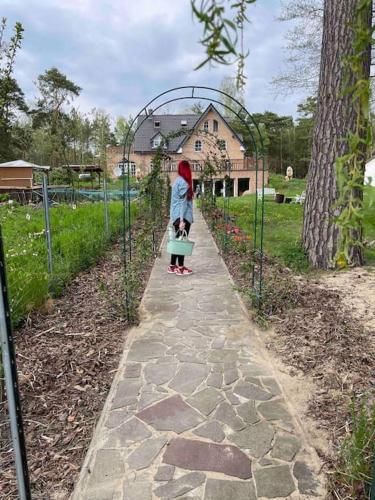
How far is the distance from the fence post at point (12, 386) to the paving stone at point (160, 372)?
55.6 inches

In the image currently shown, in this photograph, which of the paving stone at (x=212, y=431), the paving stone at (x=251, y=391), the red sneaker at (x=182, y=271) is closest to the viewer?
the paving stone at (x=212, y=431)

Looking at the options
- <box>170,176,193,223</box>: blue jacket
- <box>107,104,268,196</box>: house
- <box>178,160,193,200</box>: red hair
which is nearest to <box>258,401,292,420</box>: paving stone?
<box>170,176,193,223</box>: blue jacket

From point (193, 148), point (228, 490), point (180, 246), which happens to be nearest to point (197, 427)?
point (228, 490)

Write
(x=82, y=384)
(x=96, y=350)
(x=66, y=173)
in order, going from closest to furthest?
1. (x=82, y=384)
2. (x=96, y=350)
3. (x=66, y=173)

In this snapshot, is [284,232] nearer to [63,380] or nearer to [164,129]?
[63,380]

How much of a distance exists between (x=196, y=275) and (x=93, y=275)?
5.37ft

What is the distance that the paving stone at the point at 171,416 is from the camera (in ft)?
8.30

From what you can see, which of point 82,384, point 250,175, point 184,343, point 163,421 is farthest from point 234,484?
point 250,175

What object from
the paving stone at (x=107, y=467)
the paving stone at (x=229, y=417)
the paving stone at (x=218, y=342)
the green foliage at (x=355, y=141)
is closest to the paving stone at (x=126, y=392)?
the paving stone at (x=107, y=467)

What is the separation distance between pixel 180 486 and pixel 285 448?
0.68m

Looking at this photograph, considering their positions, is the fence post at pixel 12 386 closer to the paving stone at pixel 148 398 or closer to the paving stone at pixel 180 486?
the paving stone at pixel 180 486

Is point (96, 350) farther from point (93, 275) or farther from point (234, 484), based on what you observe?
point (93, 275)

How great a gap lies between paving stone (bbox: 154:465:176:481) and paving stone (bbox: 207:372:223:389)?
0.91 m

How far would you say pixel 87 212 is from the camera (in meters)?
9.42
